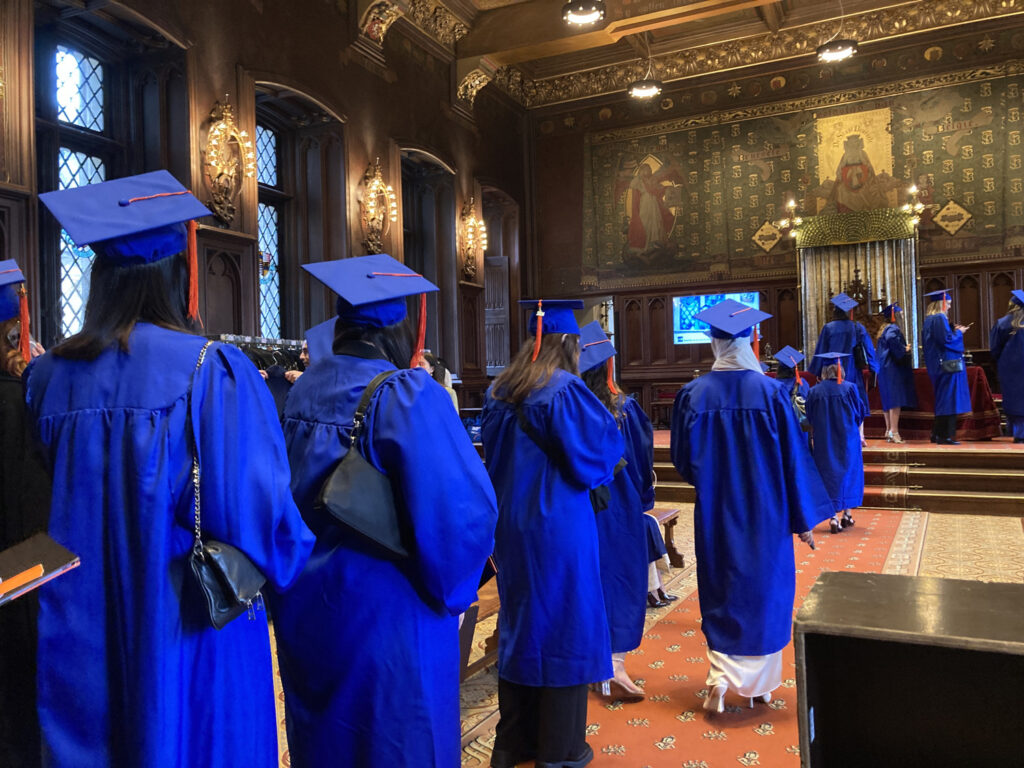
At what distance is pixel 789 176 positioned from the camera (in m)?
14.0

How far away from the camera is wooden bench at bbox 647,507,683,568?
19.5 feet

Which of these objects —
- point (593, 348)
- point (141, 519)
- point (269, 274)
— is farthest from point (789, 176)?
point (141, 519)

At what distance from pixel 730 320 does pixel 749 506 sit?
2.74 ft

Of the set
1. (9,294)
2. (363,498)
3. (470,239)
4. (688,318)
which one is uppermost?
(470,239)

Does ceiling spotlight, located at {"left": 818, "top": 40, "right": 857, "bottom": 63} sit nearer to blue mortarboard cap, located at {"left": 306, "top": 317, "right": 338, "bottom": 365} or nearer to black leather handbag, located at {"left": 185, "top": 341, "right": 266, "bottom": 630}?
blue mortarboard cap, located at {"left": 306, "top": 317, "right": 338, "bottom": 365}

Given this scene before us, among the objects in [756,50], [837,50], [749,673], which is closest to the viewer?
[749,673]

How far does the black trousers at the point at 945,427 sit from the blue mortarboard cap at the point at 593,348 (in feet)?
27.9

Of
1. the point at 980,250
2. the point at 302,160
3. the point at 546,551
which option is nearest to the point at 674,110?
the point at 980,250

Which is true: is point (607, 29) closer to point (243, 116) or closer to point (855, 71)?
point (855, 71)

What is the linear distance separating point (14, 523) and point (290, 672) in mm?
843

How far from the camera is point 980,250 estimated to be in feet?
42.1

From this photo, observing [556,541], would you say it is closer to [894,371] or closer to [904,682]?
[904,682]

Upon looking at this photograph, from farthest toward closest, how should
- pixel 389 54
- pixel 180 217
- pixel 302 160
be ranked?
pixel 389 54 < pixel 302 160 < pixel 180 217

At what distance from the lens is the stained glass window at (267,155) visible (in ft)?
33.6
